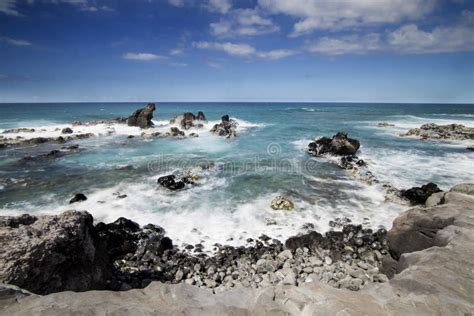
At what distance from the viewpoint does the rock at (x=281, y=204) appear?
47.5 feet

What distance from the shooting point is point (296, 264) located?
9.93 meters

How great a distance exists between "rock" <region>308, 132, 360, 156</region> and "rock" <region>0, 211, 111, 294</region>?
23.6 meters

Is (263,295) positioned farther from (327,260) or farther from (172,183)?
(172,183)

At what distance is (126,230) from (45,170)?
48.3 feet

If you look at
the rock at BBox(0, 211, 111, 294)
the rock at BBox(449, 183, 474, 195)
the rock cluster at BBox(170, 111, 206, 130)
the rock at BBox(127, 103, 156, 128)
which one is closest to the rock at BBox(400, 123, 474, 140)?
the rock at BBox(449, 183, 474, 195)

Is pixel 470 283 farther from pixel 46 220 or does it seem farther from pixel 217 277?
pixel 46 220

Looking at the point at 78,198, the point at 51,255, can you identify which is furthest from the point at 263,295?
the point at 78,198

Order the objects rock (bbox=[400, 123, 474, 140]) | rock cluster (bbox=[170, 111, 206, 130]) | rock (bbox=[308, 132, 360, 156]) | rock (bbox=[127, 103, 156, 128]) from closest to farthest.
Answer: rock (bbox=[308, 132, 360, 156])
rock (bbox=[400, 123, 474, 140])
rock (bbox=[127, 103, 156, 128])
rock cluster (bbox=[170, 111, 206, 130])

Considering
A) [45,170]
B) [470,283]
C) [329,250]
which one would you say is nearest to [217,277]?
[329,250]

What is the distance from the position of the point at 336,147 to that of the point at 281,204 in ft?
49.2

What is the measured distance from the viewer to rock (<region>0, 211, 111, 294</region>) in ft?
19.0

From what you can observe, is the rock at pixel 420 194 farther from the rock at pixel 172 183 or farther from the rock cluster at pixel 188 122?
the rock cluster at pixel 188 122

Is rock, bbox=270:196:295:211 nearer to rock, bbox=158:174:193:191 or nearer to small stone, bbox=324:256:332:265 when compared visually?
small stone, bbox=324:256:332:265

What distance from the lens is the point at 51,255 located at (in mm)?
6500
